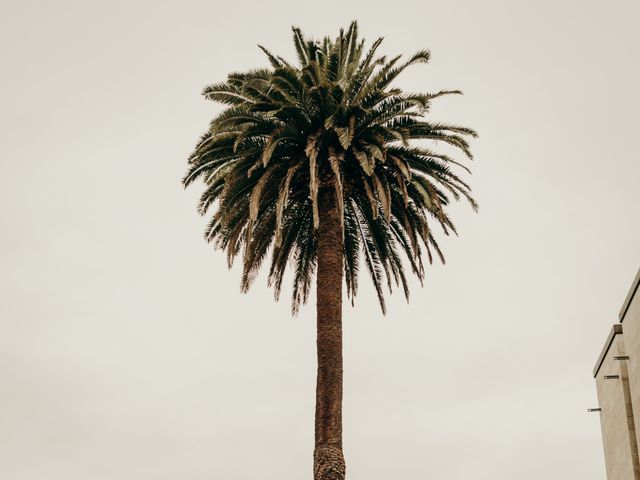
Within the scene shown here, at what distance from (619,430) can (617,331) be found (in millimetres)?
3969

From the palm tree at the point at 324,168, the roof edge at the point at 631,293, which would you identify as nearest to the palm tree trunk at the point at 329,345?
the palm tree at the point at 324,168

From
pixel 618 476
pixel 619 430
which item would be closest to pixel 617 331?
pixel 619 430

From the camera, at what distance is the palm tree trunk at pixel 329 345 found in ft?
69.3

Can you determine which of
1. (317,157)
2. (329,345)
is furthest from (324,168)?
(329,345)

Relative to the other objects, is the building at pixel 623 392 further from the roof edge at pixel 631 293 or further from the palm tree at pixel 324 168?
the palm tree at pixel 324 168

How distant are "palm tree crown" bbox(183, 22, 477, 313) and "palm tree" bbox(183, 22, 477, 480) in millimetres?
36

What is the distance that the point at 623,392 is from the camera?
31609mm

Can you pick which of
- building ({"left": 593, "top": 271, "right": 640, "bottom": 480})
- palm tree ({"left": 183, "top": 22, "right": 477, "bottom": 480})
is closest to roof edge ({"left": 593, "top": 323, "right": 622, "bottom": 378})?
building ({"left": 593, "top": 271, "right": 640, "bottom": 480})

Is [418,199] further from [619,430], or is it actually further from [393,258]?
[619,430]

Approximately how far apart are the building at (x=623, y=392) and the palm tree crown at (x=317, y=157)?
25.2ft

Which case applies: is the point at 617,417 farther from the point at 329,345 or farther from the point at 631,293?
the point at 329,345

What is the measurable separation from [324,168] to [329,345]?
5590 millimetres

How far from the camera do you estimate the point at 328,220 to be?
2489cm

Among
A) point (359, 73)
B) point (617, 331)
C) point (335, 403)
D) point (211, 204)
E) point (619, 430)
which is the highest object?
point (359, 73)
